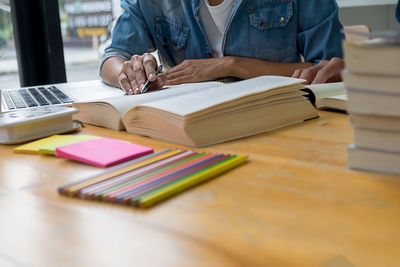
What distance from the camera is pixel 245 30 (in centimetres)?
166

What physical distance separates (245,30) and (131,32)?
0.41m

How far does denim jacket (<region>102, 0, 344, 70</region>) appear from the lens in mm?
1594

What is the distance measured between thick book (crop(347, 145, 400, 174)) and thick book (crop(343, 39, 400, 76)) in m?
0.11

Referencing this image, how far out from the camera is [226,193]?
0.56 meters

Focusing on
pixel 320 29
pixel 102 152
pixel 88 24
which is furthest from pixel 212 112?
pixel 88 24

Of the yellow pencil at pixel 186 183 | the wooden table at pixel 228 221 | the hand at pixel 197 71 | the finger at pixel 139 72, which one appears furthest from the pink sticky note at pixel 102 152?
the hand at pixel 197 71

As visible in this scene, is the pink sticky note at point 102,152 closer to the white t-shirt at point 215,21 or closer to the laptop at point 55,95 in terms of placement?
the laptop at point 55,95

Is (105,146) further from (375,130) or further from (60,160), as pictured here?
(375,130)

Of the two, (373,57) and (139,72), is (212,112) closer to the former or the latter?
(373,57)

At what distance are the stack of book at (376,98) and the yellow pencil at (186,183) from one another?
0.56 feet

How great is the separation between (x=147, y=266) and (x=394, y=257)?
21cm

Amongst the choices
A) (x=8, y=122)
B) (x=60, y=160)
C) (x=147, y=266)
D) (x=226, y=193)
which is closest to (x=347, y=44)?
(x=226, y=193)

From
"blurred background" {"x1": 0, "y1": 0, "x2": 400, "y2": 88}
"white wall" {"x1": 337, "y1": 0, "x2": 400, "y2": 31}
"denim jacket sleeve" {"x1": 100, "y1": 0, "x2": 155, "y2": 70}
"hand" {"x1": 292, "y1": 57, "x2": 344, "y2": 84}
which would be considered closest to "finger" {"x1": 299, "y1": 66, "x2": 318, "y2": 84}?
"hand" {"x1": 292, "y1": 57, "x2": 344, "y2": 84}

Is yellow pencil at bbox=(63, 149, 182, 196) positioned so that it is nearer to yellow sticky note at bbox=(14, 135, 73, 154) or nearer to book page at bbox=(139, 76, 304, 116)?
book page at bbox=(139, 76, 304, 116)
